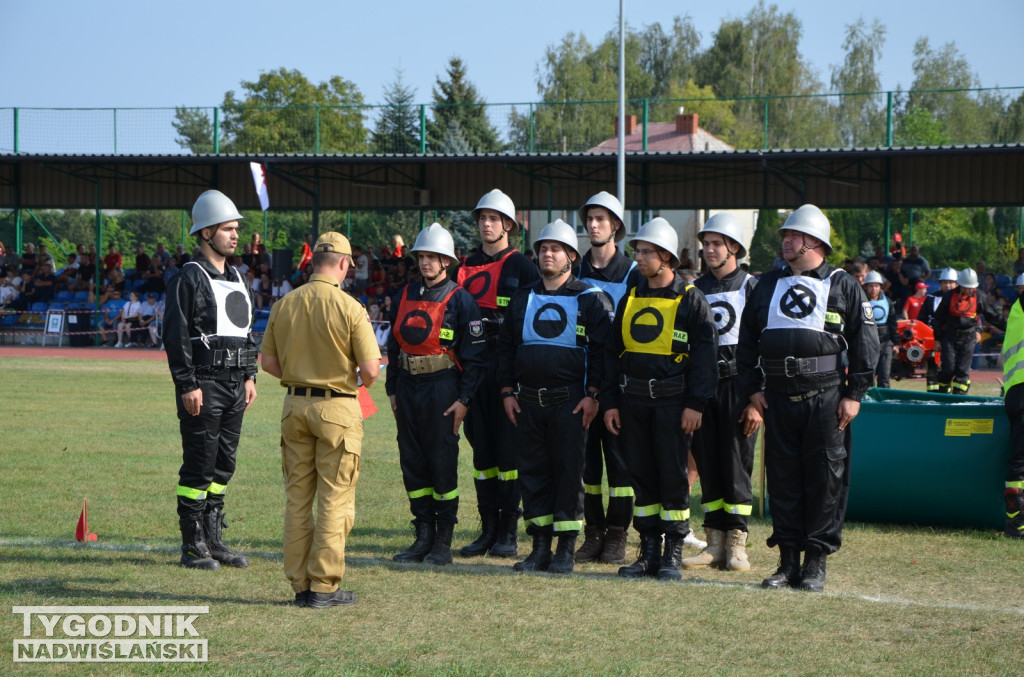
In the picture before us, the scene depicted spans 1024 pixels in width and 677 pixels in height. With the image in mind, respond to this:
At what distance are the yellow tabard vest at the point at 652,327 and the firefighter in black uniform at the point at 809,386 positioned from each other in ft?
1.77

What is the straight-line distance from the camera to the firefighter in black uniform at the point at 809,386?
6945mm

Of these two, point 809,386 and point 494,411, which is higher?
point 809,386

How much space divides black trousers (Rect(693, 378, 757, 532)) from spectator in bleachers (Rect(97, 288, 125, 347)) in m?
25.5

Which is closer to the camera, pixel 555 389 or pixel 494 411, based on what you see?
pixel 555 389

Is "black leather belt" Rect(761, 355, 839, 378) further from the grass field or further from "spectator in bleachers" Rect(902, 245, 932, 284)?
"spectator in bleachers" Rect(902, 245, 932, 284)

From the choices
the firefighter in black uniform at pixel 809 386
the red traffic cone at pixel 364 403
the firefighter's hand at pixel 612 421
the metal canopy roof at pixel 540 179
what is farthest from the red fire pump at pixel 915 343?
the red traffic cone at pixel 364 403

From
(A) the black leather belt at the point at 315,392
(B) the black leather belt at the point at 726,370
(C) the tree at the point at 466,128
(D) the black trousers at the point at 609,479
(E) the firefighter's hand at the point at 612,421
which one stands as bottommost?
(D) the black trousers at the point at 609,479

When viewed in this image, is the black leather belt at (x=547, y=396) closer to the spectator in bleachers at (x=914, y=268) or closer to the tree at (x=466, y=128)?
the spectator in bleachers at (x=914, y=268)

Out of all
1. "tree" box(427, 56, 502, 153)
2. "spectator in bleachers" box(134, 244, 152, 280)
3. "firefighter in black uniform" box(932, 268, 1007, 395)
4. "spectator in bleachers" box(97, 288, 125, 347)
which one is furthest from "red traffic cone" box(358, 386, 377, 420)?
"tree" box(427, 56, 502, 153)

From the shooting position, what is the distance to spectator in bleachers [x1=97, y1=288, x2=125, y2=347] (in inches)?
1203

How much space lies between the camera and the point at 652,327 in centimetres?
729

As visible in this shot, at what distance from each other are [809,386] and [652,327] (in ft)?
3.58

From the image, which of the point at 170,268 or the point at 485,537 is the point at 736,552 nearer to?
the point at 485,537

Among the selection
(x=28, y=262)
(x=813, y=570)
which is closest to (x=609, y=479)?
(x=813, y=570)
